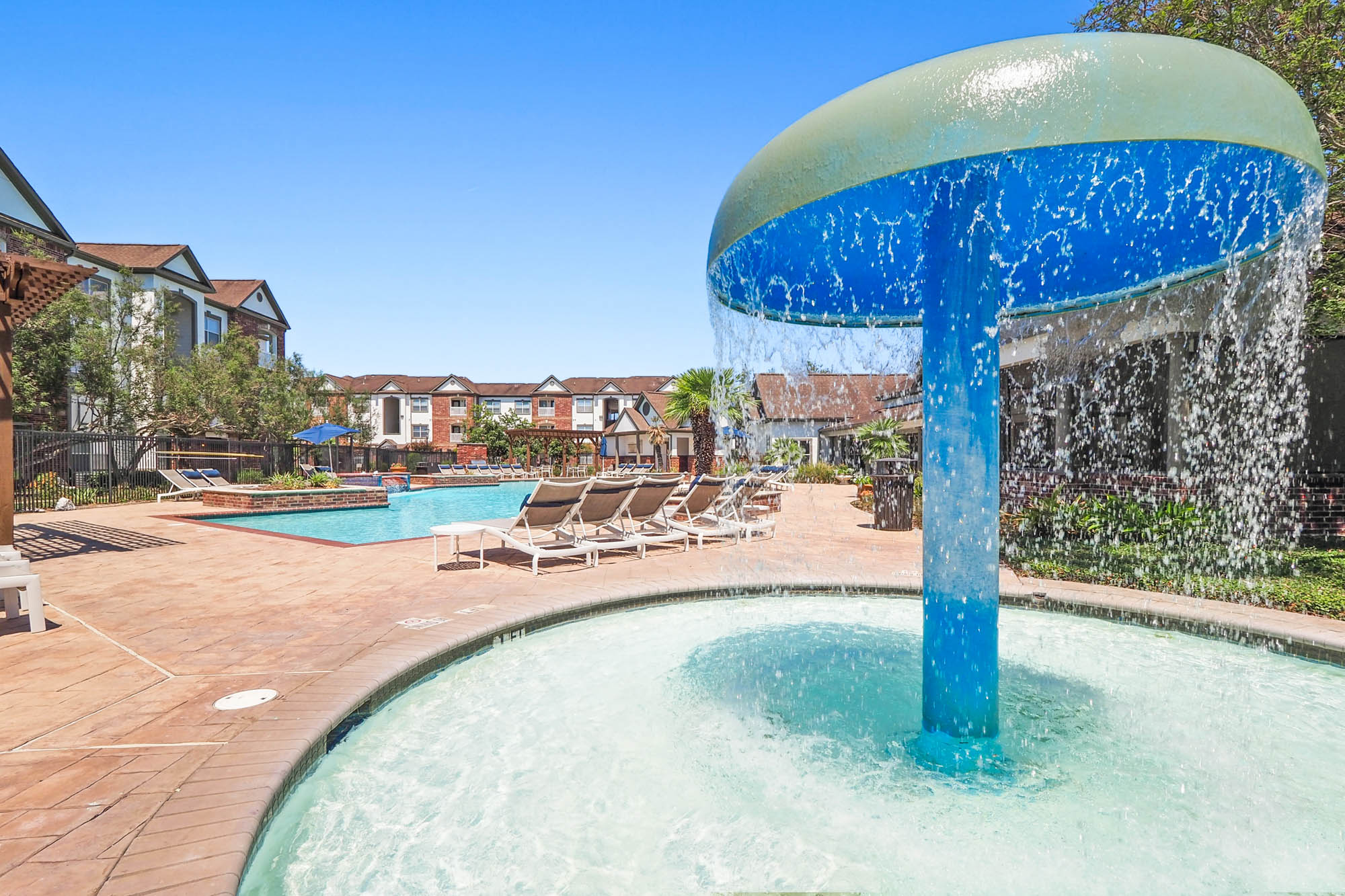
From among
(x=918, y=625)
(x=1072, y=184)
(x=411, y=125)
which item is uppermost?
(x=411, y=125)

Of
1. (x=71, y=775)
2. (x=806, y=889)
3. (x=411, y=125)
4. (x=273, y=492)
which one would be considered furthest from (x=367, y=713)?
(x=273, y=492)

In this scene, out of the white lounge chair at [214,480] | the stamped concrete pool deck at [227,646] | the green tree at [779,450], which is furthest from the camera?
the green tree at [779,450]

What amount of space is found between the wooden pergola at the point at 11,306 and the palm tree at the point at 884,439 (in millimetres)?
22048

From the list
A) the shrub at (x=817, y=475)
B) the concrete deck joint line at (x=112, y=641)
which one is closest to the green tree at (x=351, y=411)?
the shrub at (x=817, y=475)

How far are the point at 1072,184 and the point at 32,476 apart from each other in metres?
23.8

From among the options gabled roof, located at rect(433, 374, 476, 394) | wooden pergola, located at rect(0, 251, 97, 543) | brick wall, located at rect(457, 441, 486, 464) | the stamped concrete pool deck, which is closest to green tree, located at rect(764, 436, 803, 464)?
brick wall, located at rect(457, 441, 486, 464)

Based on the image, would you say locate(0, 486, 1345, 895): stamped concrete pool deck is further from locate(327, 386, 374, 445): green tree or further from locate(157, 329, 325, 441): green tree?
locate(327, 386, 374, 445): green tree

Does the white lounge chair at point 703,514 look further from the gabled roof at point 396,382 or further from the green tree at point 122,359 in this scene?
the gabled roof at point 396,382

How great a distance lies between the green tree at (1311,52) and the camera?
27.2ft

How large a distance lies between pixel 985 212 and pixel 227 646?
5.89 m

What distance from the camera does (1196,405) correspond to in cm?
1268

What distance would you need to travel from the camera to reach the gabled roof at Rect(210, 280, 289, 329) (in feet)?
116

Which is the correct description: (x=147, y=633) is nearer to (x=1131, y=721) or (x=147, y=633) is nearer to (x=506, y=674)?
(x=506, y=674)

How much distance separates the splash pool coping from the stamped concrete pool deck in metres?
0.02
